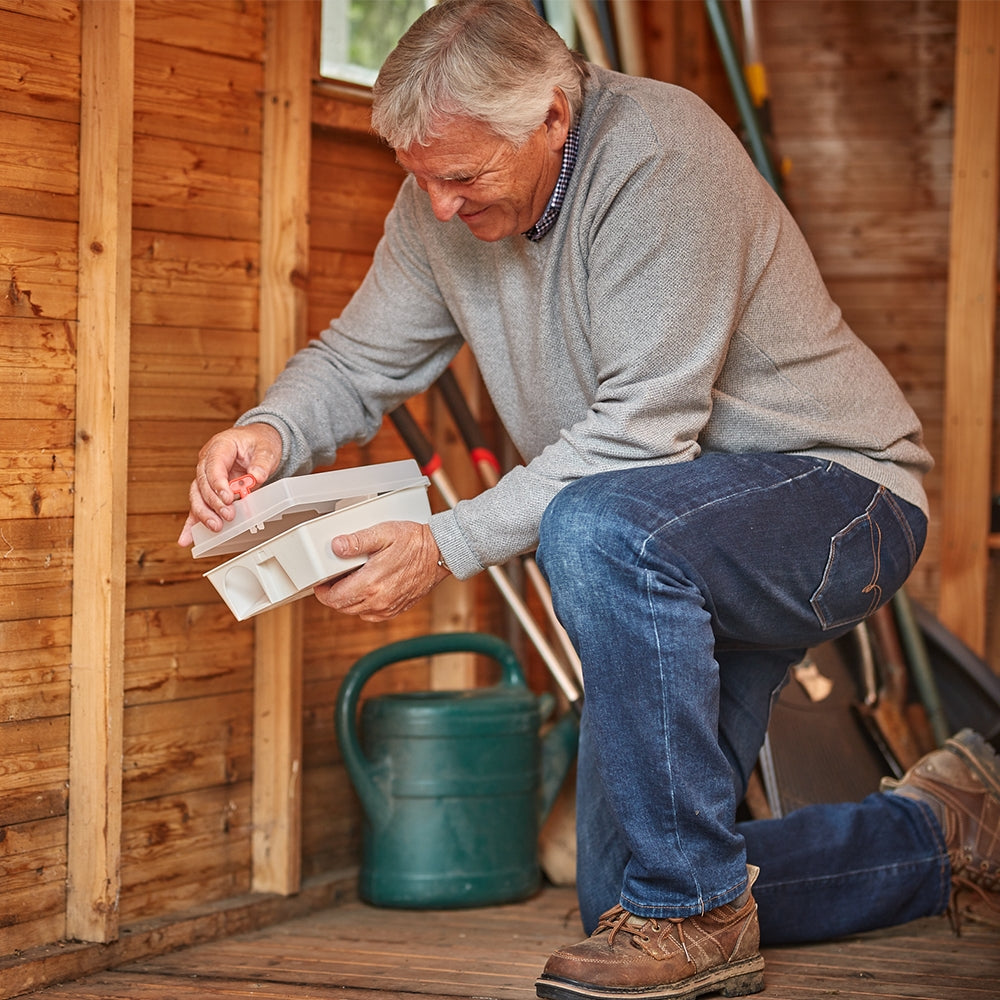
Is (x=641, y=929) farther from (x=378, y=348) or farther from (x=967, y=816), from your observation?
(x=378, y=348)

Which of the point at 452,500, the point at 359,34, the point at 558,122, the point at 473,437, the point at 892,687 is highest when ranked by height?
the point at 359,34

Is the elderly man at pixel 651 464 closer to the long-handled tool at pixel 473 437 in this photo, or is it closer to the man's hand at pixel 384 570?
the man's hand at pixel 384 570

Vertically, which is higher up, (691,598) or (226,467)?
(226,467)

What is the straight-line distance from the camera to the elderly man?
60.2 inches

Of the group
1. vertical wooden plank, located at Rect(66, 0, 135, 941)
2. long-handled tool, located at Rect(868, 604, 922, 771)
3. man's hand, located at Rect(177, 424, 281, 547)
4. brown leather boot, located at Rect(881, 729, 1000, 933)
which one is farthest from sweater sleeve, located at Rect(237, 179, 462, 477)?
long-handled tool, located at Rect(868, 604, 922, 771)

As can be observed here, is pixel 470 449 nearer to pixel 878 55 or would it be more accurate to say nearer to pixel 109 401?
pixel 109 401

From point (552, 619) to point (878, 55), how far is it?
1479mm

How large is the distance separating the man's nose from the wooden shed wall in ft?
1.81

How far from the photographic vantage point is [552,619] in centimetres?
261

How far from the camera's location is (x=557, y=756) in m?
2.46

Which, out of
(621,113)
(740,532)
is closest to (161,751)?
(740,532)

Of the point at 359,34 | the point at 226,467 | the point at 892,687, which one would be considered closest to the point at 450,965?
the point at 226,467

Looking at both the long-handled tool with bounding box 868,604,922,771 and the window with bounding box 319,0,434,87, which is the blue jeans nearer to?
the long-handled tool with bounding box 868,604,922,771

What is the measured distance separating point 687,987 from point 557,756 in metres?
0.91
